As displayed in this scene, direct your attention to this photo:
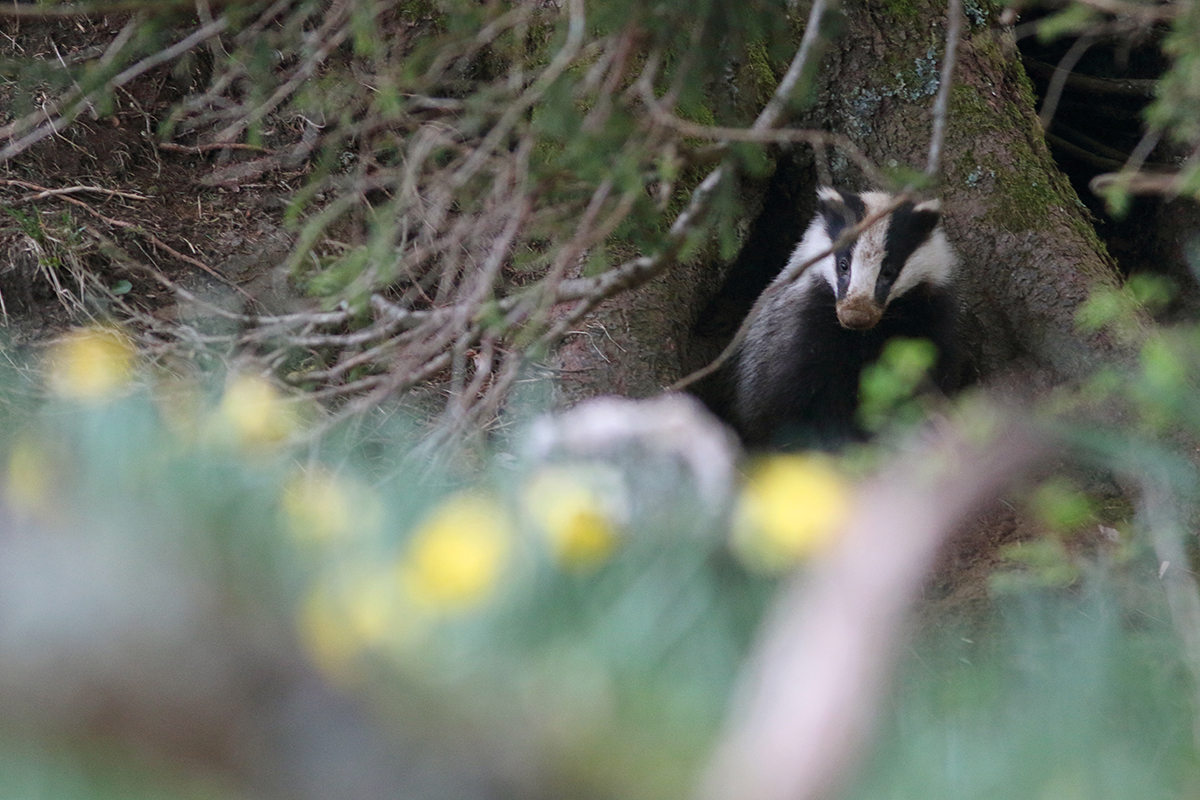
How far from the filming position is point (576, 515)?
1167 mm

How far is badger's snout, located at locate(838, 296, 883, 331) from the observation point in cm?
358

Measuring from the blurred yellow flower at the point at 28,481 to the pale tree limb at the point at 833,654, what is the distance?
0.80 m

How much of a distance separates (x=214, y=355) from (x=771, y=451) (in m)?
2.05

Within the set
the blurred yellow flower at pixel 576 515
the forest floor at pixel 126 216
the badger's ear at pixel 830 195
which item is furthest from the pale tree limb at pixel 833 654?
the forest floor at pixel 126 216

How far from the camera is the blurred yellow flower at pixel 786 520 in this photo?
1219mm

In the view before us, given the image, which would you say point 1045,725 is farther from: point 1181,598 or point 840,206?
point 840,206

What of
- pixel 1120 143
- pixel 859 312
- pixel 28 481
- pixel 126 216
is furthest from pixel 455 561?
pixel 1120 143

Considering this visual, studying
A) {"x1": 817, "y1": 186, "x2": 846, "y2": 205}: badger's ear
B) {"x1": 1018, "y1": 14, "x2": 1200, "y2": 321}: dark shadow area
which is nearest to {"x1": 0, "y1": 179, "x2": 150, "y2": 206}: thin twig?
{"x1": 817, "y1": 186, "x2": 846, "y2": 205}: badger's ear

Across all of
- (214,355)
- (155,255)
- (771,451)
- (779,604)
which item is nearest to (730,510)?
(779,604)

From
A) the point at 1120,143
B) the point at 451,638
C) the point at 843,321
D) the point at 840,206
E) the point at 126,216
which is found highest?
the point at 451,638

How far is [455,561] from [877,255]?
113 inches

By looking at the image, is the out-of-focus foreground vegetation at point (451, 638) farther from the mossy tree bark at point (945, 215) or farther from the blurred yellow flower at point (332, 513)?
the mossy tree bark at point (945, 215)

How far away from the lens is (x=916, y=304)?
3.91m

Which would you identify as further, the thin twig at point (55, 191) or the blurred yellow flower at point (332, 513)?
the thin twig at point (55, 191)
